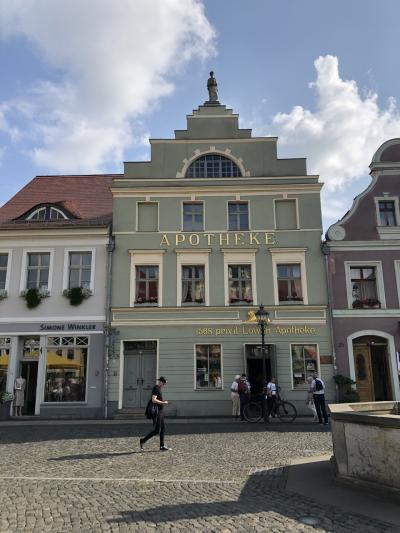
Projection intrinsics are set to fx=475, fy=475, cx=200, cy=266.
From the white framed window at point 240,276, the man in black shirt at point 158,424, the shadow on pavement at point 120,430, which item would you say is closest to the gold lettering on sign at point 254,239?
the white framed window at point 240,276

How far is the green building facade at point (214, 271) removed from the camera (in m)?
22.5

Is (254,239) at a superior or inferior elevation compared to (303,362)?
superior

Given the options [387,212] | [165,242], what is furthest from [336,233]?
[165,242]

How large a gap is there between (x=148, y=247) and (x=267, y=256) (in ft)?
19.6

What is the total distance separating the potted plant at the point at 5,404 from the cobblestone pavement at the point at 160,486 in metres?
7.69

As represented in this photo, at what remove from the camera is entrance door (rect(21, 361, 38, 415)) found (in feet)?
75.1

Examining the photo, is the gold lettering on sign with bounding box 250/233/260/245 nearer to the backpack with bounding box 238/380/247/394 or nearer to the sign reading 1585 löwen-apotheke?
the sign reading 1585 löwen-apotheke

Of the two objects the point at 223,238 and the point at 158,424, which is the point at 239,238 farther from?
the point at 158,424

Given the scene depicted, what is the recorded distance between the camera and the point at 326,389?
2205 cm

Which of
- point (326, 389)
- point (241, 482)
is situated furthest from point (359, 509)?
point (326, 389)

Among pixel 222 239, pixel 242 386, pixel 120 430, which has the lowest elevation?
pixel 120 430

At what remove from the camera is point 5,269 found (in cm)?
2402

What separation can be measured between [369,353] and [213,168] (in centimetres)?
1217

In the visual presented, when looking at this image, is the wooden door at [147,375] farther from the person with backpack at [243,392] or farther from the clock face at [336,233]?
the clock face at [336,233]
